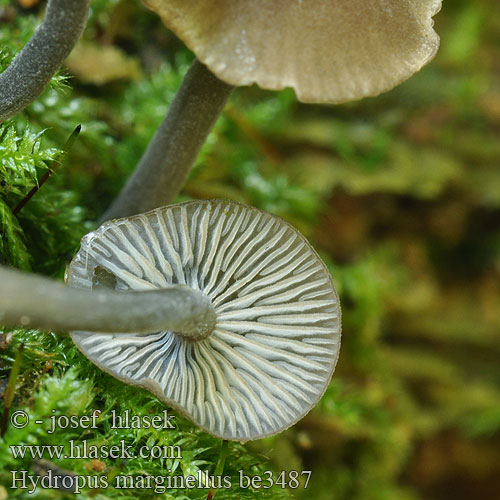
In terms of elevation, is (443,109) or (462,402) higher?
(443,109)

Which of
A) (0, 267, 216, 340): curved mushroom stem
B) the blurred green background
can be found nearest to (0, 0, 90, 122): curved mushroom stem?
the blurred green background

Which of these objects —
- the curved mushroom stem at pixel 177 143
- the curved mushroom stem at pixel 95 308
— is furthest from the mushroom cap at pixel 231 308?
the curved mushroom stem at pixel 177 143

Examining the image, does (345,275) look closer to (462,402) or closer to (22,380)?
(462,402)

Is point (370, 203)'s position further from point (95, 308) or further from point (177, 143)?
point (95, 308)

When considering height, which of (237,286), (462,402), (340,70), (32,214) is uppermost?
(340,70)

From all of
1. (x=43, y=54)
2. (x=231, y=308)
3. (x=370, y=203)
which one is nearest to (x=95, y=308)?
(x=231, y=308)

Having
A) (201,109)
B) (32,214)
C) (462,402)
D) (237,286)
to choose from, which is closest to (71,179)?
(32,214)
